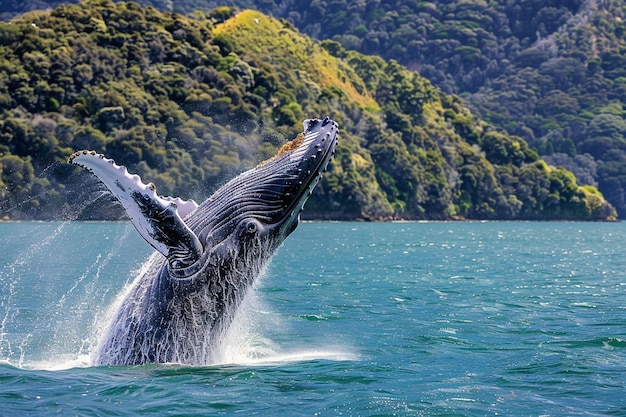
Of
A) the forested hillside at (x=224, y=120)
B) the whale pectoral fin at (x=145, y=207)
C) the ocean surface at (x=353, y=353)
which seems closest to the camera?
the whale pectoral fin at (x=145, y=207)

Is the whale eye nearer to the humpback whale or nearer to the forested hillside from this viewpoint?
the humpback whale

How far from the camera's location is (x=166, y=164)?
8481 cm

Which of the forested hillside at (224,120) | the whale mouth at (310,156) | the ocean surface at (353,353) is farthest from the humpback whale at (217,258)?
the forested hillside at (224,120)

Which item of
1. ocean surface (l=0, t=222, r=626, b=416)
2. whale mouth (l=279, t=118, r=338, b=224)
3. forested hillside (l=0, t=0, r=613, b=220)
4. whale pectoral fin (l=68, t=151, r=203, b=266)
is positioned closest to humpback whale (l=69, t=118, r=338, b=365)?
whale mouth (l=279, t=118, r=338, b=224)

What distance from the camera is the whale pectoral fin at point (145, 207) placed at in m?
9.19

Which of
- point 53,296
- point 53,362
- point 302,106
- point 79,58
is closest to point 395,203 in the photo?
point 302,106

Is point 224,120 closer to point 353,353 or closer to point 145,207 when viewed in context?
point 353,353

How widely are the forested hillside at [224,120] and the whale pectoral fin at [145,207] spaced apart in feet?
157

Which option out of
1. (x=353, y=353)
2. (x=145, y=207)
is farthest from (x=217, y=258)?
(x=353, y=353)

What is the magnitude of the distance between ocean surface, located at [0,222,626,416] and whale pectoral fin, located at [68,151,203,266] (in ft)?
4.89

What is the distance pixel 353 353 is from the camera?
13.2m

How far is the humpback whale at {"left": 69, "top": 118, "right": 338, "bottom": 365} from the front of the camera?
32.4ft

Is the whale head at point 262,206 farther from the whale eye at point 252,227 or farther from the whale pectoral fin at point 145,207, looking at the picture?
the whale pectoral fin at point 145,207

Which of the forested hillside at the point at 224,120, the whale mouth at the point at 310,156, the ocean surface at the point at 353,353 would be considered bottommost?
the ocean surface at the point at 353,353
